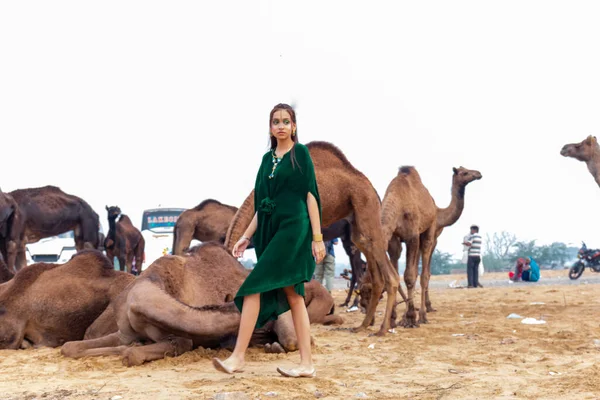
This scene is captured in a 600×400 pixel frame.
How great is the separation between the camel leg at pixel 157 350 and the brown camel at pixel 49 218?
926cm

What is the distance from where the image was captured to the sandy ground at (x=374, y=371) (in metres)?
4.55

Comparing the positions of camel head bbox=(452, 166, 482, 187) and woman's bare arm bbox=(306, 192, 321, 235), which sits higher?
camel head bbox=(452, 166, 482, 187)

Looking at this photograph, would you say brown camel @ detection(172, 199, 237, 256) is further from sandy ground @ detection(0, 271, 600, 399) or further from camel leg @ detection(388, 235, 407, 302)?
sandy ground @ detection(0, 271, 600, 399)

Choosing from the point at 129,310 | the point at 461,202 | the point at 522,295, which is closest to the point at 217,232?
the point at 461,202

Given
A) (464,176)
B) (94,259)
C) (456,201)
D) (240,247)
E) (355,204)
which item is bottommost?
(94,259)

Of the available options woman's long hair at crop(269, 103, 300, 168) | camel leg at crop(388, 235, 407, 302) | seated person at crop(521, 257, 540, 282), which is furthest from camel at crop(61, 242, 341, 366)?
seated person at crop(521, 257, 540, 282)

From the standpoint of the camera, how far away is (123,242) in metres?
20.3

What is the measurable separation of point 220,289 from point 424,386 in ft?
9.15

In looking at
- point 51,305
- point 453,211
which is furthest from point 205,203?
point 51,305

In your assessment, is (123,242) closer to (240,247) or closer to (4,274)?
(4,274)

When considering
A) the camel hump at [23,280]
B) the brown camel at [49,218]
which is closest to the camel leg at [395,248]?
the camel hump at [23,280]

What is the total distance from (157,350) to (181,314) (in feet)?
1.19

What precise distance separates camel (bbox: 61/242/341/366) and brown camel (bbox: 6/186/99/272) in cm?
836

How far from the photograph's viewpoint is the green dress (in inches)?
195
